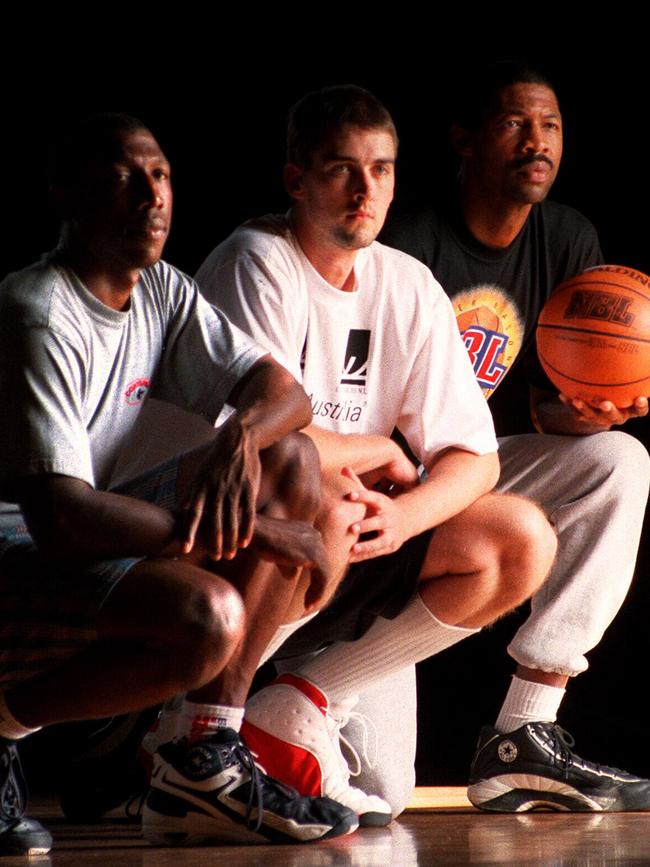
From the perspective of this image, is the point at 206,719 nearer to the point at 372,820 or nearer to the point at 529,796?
the point at 372,820

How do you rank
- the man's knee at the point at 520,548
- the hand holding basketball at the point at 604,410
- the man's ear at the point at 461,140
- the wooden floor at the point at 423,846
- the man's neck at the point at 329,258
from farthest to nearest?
the man's ear at the point at 461,140, the hand holding basketball at the point at 604,410, the man's neck at the point at 329,258, the man's knee at the point at 520,548, the wooden floor at the point at 423,846

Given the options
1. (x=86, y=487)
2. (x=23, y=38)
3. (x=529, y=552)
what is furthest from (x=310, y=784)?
(x=23, y=38)

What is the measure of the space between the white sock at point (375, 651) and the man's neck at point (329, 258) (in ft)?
1.76

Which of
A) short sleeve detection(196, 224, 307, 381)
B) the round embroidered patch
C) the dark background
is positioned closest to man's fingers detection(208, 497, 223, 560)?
short sleeve detection(196, 224, 307, 381)

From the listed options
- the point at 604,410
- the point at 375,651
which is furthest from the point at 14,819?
the point at 604,410

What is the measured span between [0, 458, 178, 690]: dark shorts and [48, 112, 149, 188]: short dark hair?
1.68ft

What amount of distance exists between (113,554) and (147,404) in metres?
0.37

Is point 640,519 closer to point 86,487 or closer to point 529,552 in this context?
point 529,552

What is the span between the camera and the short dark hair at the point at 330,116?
248 centimetres

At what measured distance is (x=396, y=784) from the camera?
243 centimetres

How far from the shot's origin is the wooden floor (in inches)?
68.6

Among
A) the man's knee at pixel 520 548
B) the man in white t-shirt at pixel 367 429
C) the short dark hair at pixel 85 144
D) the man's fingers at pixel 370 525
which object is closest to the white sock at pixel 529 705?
the man in white t-shirt at pixel 367 429

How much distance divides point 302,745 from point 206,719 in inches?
12.2

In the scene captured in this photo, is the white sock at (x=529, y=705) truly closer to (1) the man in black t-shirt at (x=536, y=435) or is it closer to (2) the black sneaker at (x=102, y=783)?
(1) the man in black t-shirt at (x=536, y=435)
